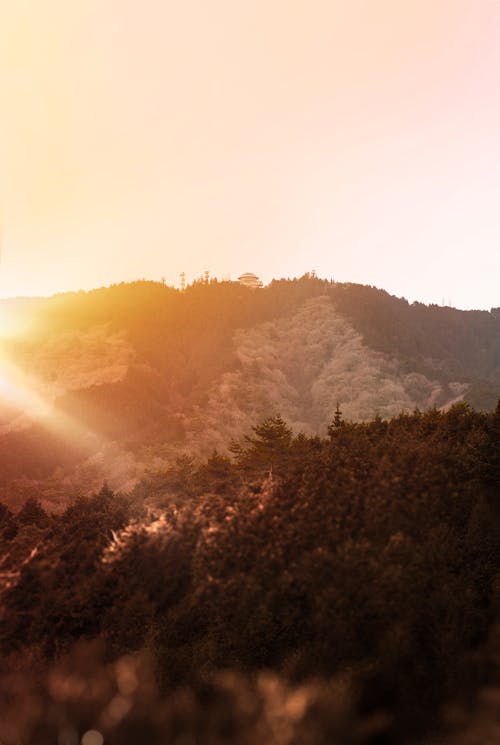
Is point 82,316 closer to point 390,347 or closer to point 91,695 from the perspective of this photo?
point 390,347

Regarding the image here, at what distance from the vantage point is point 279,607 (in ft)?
44.5

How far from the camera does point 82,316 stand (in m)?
106

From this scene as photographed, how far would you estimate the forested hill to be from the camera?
2894 inches

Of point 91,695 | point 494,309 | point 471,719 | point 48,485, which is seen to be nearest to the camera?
point 471,719

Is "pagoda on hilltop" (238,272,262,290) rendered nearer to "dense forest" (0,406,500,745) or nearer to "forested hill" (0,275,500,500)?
"forested hill" (0,275,500,500)

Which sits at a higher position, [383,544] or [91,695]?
A: [383,544]

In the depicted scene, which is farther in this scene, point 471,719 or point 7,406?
point 7,406

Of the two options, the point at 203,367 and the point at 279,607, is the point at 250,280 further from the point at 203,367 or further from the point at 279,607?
the point at 279,607

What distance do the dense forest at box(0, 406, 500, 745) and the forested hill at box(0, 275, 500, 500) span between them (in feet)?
146

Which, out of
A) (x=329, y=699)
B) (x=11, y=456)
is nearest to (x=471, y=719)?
(x=329, y=699)

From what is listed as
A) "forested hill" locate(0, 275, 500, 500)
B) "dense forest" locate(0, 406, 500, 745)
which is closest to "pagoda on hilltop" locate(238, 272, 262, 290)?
"forested hill" locate(0, 275, 500, 500)

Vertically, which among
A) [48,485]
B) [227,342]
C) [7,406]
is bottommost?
[48,485]

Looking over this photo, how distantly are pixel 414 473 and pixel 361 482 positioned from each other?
156 centimetres

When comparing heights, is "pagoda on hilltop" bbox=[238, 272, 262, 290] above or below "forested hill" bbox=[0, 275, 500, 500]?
above
